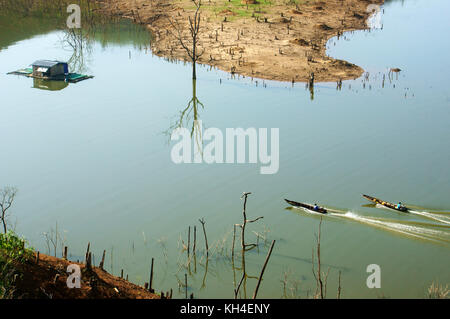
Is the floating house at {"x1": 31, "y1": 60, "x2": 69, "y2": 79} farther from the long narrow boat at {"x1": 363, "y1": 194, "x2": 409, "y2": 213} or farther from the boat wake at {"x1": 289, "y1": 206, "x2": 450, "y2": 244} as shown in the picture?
the long narrow boat at {"x1": 363, "y1": 194, "x2": 409, "y2": 213}

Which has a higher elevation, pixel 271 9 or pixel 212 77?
pixel 271 9

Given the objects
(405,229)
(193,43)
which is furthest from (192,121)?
(405,229)

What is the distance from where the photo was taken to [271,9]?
4897cm

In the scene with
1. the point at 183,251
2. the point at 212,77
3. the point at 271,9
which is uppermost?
the point at 271,9

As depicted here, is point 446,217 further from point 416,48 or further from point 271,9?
point 271,9

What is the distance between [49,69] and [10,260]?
24.4 meters

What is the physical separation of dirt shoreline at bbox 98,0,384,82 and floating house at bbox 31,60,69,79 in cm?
779

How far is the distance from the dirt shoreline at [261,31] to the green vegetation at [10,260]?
21.3 metres

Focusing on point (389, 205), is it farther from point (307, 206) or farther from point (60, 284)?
point (60, 284)

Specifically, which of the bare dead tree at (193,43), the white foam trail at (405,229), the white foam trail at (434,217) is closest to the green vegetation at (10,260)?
the white foam trail at (405,229)

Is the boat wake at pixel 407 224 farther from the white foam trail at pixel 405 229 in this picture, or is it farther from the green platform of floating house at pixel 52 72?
the green platform of floating house at pixel 52 72
